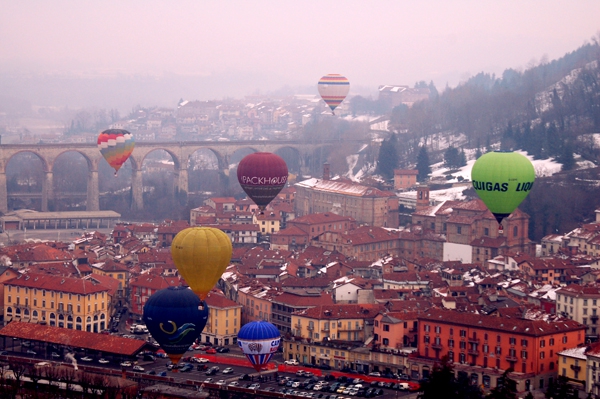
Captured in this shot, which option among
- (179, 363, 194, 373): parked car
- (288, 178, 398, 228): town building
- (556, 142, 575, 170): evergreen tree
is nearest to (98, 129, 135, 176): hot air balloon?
(288, 178, 398, 228): town building

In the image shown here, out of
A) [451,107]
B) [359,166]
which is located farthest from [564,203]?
[451,107]

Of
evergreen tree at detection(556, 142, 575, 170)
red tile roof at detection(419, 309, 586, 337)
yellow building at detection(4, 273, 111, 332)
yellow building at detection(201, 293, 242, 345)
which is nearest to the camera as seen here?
red tile roof at detection(419, 309, 586, 337)

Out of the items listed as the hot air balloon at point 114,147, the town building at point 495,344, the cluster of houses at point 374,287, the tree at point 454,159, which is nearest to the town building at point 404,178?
the tree at point 454,159

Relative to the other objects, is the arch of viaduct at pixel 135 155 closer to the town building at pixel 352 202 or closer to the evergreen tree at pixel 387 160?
the evergreen tree at pixel 387 160

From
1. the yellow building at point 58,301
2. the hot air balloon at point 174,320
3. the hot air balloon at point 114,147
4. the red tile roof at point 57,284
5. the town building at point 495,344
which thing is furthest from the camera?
the hot air balloon at point 114,147

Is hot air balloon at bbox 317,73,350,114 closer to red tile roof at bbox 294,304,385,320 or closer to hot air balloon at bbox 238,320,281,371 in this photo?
red tile roof at bbox 294,304,385,320

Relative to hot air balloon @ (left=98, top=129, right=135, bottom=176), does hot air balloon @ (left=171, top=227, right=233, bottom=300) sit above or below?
below

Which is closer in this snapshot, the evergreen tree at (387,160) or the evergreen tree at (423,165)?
A: the evergreen tree at (423,165)

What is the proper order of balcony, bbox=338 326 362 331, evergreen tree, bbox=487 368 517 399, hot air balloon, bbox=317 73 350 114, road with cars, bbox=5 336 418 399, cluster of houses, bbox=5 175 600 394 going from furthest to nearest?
1. hot air balloon, bbox=317 73 350 114
2. balcony, bbox=338 326 362 331
3. cluster of houses, bbox=5 175 600 394
4. road with cars, bbox=5 336 418 399
5. evergreen tree, bbox=487 368 517 399
